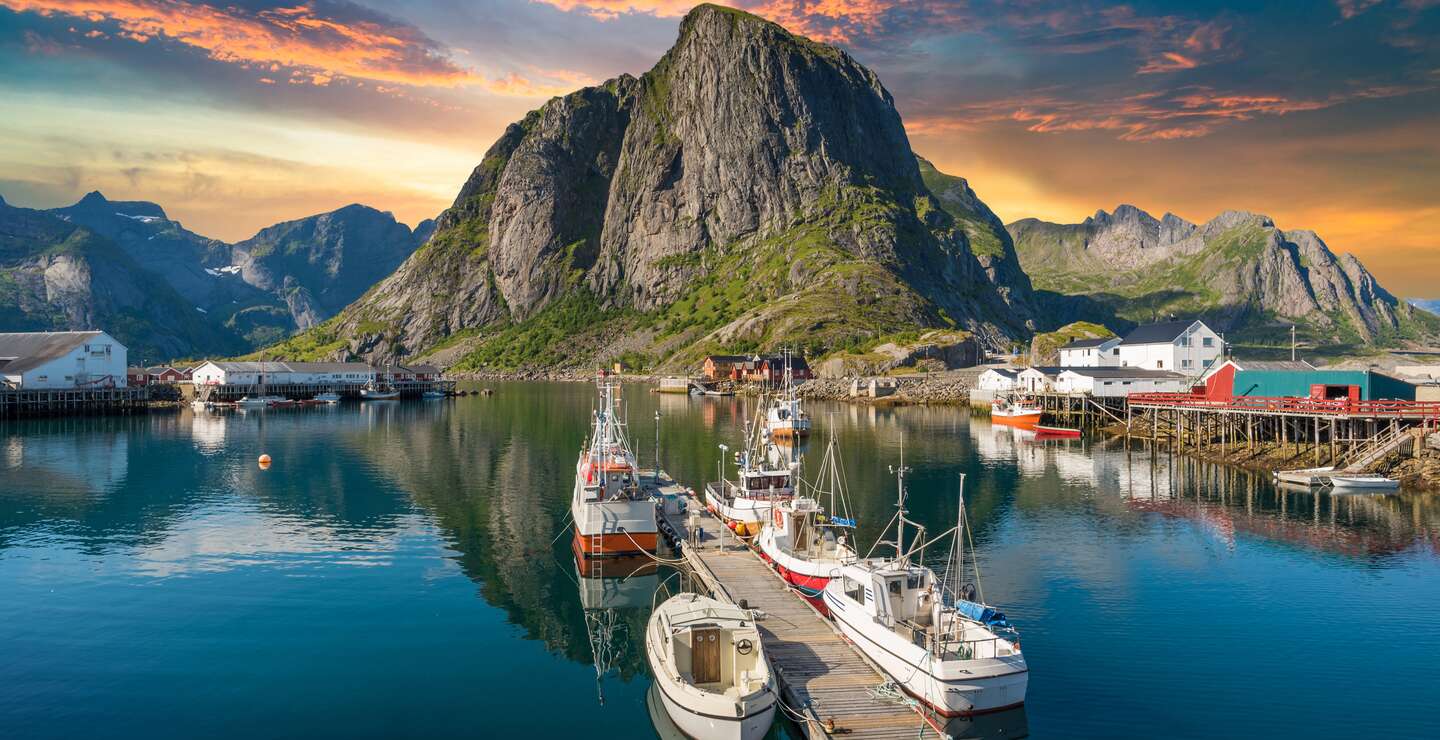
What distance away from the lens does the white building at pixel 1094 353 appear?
137 metres

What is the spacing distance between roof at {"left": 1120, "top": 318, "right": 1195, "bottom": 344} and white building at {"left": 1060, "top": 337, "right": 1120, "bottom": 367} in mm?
2396

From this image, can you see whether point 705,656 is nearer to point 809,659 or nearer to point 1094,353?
point 809,659

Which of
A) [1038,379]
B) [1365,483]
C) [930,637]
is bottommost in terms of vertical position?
[1365,483]

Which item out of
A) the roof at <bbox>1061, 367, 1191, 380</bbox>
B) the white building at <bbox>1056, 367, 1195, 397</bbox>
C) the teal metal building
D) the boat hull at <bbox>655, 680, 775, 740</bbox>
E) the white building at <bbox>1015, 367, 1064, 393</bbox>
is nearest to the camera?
the boat hull at <bbox>655, 680, 775, 740</bbox>

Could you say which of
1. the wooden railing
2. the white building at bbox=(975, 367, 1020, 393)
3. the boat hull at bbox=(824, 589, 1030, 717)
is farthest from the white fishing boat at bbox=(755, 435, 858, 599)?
the white building at bbox=(975, 367, 1020, 393)

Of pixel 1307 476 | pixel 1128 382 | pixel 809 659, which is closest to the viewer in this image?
pixel 809 659

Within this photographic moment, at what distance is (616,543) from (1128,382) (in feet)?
311

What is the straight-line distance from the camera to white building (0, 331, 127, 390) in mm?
→ 145375

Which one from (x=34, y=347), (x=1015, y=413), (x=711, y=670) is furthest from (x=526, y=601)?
(x=34, y=347)

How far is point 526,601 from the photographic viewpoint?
42.5 meters

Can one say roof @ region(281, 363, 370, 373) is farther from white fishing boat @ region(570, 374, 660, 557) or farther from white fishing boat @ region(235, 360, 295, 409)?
white fishing boat @ region(570, 374, 660, 557)

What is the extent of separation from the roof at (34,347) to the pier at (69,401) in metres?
8.51

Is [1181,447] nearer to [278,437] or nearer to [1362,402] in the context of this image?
[1362,402]

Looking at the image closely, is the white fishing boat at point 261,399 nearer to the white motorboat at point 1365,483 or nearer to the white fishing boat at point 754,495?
the white fishing boat at point 754,495
